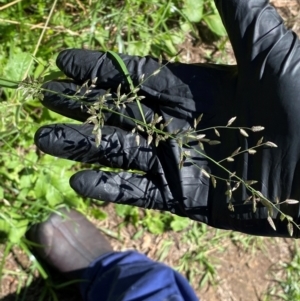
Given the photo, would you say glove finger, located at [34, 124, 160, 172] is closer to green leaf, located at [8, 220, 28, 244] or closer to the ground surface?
green leaf, located at [8, 220, 28, 244]

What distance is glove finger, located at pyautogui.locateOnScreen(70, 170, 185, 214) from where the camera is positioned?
1.34m

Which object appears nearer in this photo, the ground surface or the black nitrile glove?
the black nitrile glove

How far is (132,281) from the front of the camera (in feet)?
6.47

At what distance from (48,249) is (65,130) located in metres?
0.83

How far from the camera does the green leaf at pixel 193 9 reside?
1982mm

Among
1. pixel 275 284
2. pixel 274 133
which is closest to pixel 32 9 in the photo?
pixel 274 133

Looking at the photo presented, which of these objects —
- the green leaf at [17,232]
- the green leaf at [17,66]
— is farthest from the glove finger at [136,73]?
the green leaf at [17,232]

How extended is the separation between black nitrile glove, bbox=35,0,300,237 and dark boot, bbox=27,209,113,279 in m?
0.66

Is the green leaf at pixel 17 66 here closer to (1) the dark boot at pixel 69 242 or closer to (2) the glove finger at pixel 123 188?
(2) the glove finger at pixel 123 188

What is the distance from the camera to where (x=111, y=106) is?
131 centimetres

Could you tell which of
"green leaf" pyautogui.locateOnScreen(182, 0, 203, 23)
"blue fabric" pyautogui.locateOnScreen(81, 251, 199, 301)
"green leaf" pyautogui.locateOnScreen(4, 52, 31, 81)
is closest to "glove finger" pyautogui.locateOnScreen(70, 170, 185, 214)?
"green leaf" pyautogui.locateOnScreen(4, 52, 31, 81)

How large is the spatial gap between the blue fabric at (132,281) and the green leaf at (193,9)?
0.85 meters

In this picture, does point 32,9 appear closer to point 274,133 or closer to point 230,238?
point 274,133

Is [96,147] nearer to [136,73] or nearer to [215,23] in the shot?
[136,73]
